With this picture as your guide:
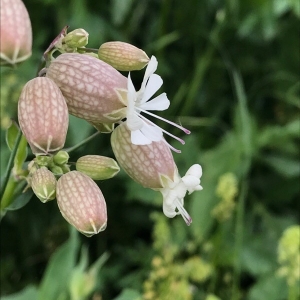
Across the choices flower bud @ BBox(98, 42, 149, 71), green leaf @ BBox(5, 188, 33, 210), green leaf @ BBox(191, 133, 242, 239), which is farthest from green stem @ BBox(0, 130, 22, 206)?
green leaf @ BBox(191, 133, 242, 239)

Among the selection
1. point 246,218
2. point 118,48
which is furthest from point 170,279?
point 118,48

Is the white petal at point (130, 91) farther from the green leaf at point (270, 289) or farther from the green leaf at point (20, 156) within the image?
the green leaf at point (270, 289)

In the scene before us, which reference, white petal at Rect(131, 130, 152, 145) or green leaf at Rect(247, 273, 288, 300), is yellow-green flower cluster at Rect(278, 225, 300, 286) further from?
white petal at Rect(131, 130, 152, 145)

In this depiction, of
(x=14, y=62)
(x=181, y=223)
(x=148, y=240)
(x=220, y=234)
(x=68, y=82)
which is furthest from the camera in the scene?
(x=148, y=240)

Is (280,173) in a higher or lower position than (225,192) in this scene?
lower

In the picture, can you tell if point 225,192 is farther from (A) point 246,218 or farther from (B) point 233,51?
(B) point 233,51

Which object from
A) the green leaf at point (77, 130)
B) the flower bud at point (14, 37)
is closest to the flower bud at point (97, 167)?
the flower bud at point (14, 37)
